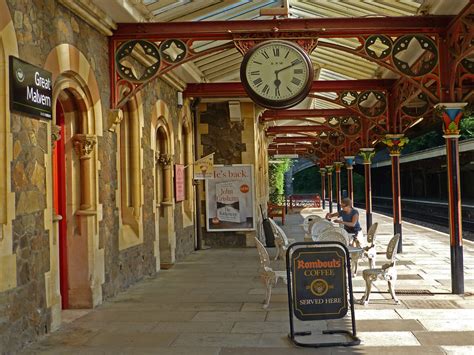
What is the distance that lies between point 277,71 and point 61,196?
2.97 meters

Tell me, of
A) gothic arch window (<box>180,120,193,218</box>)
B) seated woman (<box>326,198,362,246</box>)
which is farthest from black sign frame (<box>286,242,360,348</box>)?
gothic arch window (<box>180,120,193,218</box>)

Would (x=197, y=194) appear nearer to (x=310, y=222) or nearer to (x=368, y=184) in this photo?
(x=310, y=222)

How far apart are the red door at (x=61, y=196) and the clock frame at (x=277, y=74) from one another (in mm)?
2260

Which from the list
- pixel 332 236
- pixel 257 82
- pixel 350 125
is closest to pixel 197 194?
pixel 350 125

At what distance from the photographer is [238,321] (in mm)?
6781

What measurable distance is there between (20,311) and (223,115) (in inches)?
394

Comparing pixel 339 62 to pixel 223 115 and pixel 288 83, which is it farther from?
pixel 288 83

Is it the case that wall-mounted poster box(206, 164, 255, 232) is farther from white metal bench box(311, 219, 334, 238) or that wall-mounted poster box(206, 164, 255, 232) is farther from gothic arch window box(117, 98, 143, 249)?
gothic arch window box(117, 98, 143, 249)

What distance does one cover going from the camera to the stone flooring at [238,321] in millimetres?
5656

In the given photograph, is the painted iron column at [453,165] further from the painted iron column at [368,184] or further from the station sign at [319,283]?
the painted iron column at [368,184]

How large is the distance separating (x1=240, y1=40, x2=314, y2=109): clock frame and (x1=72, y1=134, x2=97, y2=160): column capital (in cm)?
199

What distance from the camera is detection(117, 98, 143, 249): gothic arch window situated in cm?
952

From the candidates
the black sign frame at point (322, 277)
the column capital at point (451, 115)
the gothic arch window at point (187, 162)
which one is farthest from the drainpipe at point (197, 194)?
the black sign frame at point (322, 277)

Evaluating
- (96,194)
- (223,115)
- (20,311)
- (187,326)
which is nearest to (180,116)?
(223,115)
